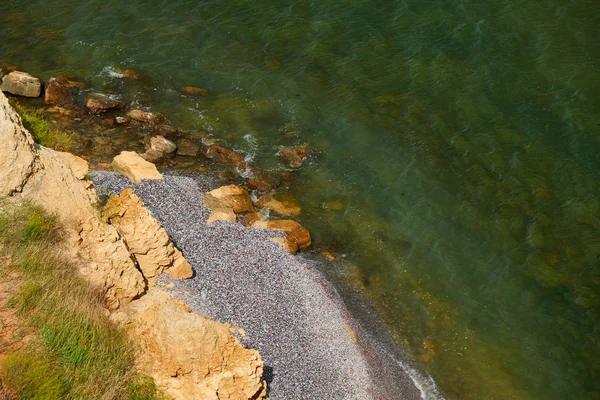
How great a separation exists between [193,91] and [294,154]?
888 centimetres

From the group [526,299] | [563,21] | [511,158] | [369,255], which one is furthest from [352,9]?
[526,299]

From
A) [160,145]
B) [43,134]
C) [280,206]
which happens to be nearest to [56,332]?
[43,134]

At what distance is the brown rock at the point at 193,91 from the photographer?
39062 mm

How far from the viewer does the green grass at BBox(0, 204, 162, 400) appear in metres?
16.2

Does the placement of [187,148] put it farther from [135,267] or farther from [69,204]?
[69,204]

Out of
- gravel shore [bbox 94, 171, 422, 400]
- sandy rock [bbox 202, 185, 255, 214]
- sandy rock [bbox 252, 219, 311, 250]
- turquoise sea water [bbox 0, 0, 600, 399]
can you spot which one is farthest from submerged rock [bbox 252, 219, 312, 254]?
sandy rock [bbox 202, 185, 255, 214]

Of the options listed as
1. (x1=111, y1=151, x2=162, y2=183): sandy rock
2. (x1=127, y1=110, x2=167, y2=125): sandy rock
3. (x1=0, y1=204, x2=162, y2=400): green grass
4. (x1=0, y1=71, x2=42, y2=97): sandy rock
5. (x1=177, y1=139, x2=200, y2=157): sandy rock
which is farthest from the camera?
(x1=0, y1=71, x2=42, y2=97): sandy rock

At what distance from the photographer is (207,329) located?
→ 1909cm

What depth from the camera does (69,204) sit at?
21.5 meters

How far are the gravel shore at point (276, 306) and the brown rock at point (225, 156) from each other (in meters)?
4.84

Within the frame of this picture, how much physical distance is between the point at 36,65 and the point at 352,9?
74.7ft

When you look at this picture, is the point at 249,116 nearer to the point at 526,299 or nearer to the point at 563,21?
Result: the point at 526,299

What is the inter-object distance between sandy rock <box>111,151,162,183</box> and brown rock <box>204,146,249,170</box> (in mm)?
4822

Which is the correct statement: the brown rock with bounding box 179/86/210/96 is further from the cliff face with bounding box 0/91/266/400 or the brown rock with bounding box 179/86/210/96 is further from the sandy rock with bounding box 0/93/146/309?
the sandy rock with bounding box 0/93/146/309
